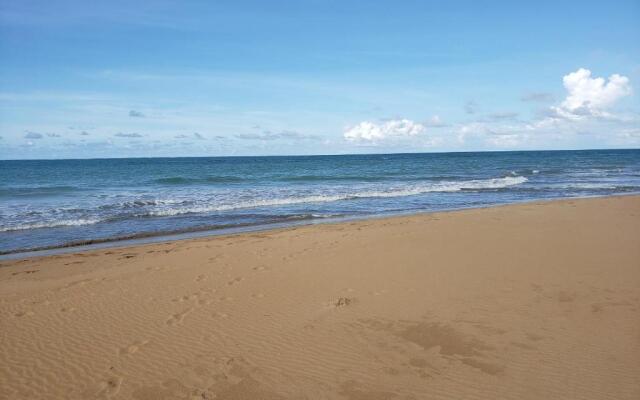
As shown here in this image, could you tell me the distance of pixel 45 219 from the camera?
1555cm

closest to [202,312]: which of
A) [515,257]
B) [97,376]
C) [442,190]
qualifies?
[97,376]

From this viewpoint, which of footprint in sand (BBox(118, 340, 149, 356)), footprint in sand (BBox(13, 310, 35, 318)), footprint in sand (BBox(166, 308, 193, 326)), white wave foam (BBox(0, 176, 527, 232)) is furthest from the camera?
white wave foam (BBox(0, 176, 527, 232))

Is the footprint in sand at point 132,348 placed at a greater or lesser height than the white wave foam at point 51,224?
lesser

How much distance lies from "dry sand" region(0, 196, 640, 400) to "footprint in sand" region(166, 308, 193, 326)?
31 millimetres

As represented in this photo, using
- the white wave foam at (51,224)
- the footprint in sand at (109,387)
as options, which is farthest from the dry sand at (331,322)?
the white wave foam at (51,224)

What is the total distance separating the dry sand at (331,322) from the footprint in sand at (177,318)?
0.10 ft

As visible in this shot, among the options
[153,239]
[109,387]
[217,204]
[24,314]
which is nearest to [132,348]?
[109,387]

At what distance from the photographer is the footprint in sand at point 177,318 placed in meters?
5.78

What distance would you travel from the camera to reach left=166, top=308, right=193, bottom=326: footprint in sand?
5781 millimetres

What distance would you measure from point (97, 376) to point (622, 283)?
7572 millimetres

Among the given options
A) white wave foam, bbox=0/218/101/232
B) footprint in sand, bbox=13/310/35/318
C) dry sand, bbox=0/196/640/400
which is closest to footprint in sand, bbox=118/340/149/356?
dry sand, bbox=0/196/640/400

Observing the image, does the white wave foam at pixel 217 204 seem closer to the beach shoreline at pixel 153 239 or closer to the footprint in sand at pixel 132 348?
the beach shoreline at pixel 153 239

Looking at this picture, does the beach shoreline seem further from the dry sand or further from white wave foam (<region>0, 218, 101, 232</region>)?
white wave foam (<region>0, 218, 101, 232</region>)

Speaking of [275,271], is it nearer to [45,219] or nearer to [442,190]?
[45,219]
